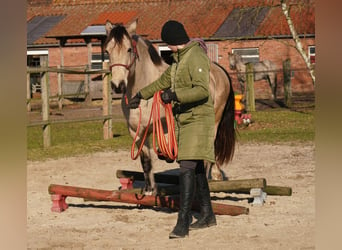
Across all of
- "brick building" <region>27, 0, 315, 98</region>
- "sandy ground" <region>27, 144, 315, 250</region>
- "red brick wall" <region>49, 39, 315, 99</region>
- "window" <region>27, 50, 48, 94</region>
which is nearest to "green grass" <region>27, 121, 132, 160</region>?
"sandy ground" <region>27, 144, 315, 250</region>

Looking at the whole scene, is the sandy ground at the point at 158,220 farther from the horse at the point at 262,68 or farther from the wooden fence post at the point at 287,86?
the horse at the point at 262,68

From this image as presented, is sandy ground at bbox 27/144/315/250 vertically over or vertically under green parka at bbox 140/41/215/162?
under

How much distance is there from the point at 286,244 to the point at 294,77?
1069 inches

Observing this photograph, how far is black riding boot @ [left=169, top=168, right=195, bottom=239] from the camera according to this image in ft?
16.2

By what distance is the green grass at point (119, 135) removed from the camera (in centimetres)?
1219

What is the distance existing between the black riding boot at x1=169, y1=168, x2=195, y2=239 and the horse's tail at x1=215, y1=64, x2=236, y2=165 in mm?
2087

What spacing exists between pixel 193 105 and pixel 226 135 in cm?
213

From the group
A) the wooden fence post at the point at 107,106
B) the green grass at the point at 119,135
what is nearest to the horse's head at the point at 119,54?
the green grass at the point at 119,135

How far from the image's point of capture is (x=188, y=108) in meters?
5.05

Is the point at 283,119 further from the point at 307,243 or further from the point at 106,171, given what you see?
the point at 307,243

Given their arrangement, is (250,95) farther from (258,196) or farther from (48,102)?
(258,196)

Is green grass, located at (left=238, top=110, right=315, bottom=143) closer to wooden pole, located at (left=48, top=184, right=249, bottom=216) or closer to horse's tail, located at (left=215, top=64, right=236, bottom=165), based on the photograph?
horse's tail, located at (left=215, top=64, right=236, bottom=165)

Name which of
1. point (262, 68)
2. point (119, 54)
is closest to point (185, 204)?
point (119, 54)

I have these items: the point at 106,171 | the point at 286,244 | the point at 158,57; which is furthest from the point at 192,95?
the point at 106,171
